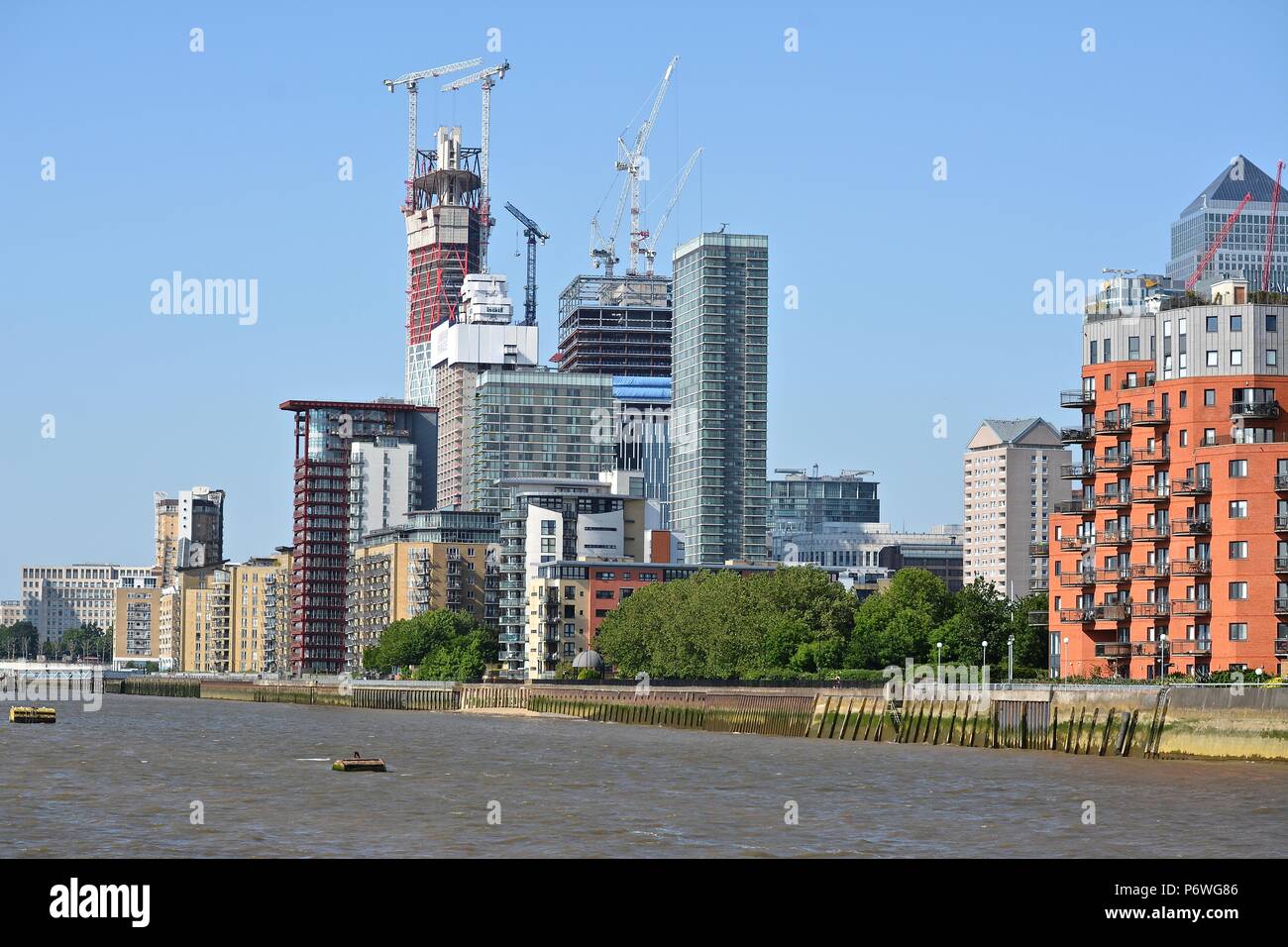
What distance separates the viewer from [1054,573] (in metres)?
149

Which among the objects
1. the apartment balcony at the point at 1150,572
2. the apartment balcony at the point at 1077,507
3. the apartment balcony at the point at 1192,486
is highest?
the apartment balcony at the point at 1192,486

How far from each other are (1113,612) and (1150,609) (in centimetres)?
445

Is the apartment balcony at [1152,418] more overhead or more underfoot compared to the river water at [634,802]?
more overhead

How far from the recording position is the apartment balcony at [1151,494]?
134125 millimetres

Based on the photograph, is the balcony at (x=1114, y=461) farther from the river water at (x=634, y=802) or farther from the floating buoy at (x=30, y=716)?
the floating buoy at (x=30, y=716)

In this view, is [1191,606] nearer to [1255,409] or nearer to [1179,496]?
[1179,496]

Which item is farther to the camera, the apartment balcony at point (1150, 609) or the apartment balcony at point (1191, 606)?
the apartment balcony at point (1150, 609)

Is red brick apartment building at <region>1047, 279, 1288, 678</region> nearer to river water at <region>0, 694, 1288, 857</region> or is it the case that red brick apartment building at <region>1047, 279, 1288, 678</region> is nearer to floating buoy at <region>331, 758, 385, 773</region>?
river water at <region>0, 694, 1288, 857</region>

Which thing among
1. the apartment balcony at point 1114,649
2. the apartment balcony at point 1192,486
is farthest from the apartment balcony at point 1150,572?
the apartment balcony at point 1114,649

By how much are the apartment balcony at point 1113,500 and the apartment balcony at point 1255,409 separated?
32.9 feet

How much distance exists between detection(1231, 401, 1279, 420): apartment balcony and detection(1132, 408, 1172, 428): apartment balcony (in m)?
4.92

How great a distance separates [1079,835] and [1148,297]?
311 ft

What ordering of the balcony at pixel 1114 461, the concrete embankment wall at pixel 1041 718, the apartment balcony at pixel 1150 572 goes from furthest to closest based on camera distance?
the balcony at pixel 1114 461
the apartment balcony at pixel 1150 572
the concrete embankment wall at pixel 1041 718
